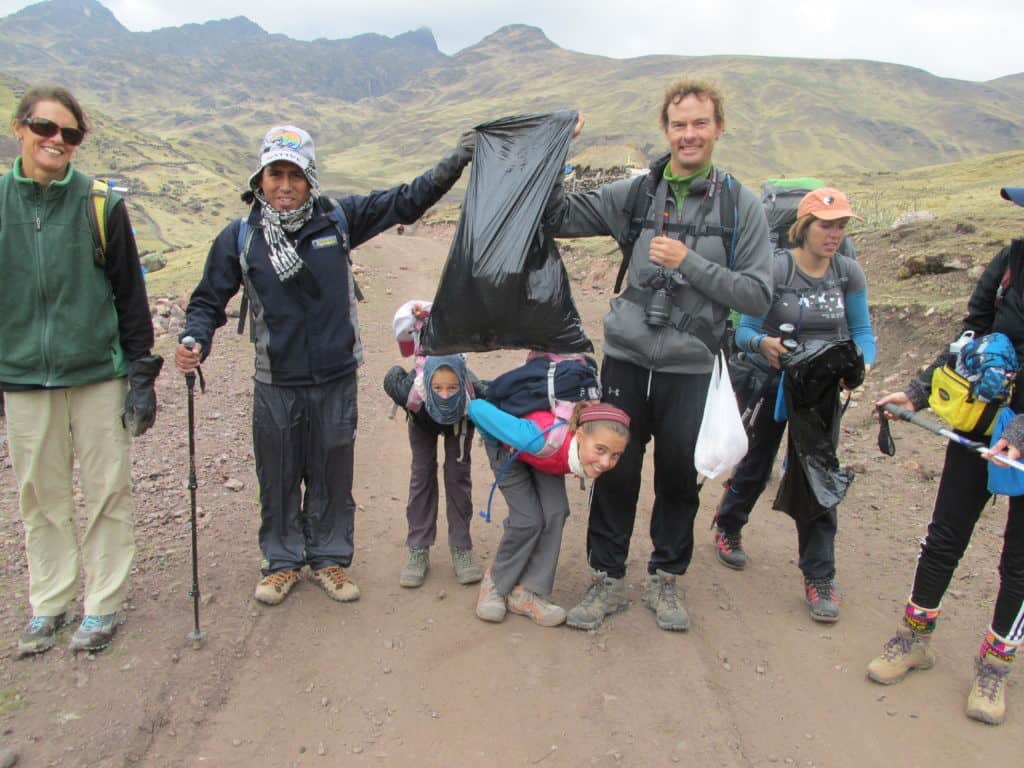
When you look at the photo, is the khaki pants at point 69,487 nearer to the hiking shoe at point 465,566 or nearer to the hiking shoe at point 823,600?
the hiking shoe at point 465,566

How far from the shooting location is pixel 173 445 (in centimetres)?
604

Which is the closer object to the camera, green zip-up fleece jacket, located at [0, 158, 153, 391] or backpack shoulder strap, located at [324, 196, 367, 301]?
green zip-up fleece jacket, located at [0, 158, 153, 391]

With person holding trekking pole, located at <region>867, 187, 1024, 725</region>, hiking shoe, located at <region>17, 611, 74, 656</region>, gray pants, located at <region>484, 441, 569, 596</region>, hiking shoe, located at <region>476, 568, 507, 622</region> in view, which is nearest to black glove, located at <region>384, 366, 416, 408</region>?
gray pants, located at <region>484, 441, 569, 596</region>

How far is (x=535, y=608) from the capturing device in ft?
12.8

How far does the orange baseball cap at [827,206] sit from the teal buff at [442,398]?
192 cm

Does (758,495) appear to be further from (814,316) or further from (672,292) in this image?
(672,292)

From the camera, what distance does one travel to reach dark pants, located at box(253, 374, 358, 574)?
12.7 feet

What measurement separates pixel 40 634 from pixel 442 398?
83.6 inches

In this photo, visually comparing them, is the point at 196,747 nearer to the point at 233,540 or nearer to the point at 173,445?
the point at 233,540

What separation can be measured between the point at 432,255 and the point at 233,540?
609 inches

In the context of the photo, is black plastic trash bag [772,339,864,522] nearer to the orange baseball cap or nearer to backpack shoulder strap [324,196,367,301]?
the orange baseball cap

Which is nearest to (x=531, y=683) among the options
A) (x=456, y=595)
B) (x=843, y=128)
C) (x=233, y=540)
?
(x=456, y=595)

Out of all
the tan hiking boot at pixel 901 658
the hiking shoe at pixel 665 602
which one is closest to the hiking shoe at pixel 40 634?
the hiking shoe at pixel 665 602

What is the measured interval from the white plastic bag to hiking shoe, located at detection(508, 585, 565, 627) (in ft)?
3.59
